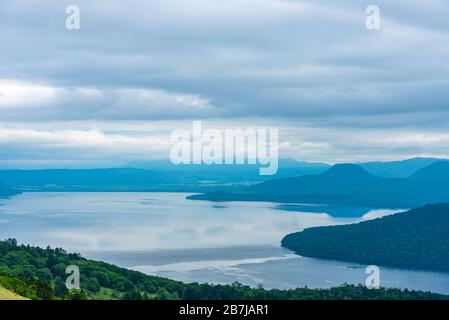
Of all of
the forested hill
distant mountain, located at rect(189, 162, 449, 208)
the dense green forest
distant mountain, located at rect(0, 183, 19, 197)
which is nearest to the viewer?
the dense green forest

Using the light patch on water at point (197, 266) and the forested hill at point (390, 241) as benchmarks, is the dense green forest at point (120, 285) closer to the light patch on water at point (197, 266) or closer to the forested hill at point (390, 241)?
the light patch on water at point (197, 266)

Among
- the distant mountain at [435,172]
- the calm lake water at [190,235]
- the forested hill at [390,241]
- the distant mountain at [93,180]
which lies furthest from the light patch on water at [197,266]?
the distant mountain at [435,172]

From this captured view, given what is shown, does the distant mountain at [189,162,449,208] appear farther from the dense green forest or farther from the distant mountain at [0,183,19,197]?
the dense green forest

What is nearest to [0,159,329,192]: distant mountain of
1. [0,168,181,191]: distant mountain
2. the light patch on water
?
[0,168,181,191]: distant mountain

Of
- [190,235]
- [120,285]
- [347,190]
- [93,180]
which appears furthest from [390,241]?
Result: [93,180]

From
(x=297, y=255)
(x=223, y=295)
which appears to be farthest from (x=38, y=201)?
(x=223, y=295)
